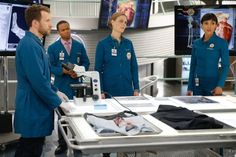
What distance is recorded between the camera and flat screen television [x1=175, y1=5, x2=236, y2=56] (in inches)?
216

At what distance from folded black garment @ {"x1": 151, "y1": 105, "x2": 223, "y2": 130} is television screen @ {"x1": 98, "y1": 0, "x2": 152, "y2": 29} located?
6726mm

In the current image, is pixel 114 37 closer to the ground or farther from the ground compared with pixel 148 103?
farther from the ground

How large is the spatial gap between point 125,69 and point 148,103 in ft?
3.12

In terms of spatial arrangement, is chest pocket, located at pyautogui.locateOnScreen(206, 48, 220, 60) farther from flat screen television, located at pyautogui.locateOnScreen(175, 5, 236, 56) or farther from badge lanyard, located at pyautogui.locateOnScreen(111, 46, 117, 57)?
flat screen television, located at pyautogui.locateOnScreen(175, 5, 236, 56)

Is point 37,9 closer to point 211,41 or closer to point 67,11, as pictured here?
point 211,41

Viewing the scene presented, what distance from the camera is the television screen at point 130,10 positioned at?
918 centimetres

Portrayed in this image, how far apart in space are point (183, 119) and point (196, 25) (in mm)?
3396

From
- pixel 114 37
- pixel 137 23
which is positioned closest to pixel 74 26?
pixel 137 23

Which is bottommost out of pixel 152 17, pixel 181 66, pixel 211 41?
pixel 181 66

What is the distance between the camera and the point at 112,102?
3.15 m

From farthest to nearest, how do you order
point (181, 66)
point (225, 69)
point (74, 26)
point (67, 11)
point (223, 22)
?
point (181, 66) → point (67, 11) → point (74, 26) → point (223, 22) → point (225, 69)

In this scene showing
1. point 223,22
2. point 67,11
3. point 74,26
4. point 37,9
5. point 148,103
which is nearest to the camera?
point 37,9

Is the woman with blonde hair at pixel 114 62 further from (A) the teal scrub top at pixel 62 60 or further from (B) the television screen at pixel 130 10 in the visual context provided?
(B) the television screen at pixel 130 10

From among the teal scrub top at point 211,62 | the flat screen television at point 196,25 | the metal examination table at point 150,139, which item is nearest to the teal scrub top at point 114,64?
the teal scrub top at point 211,62
